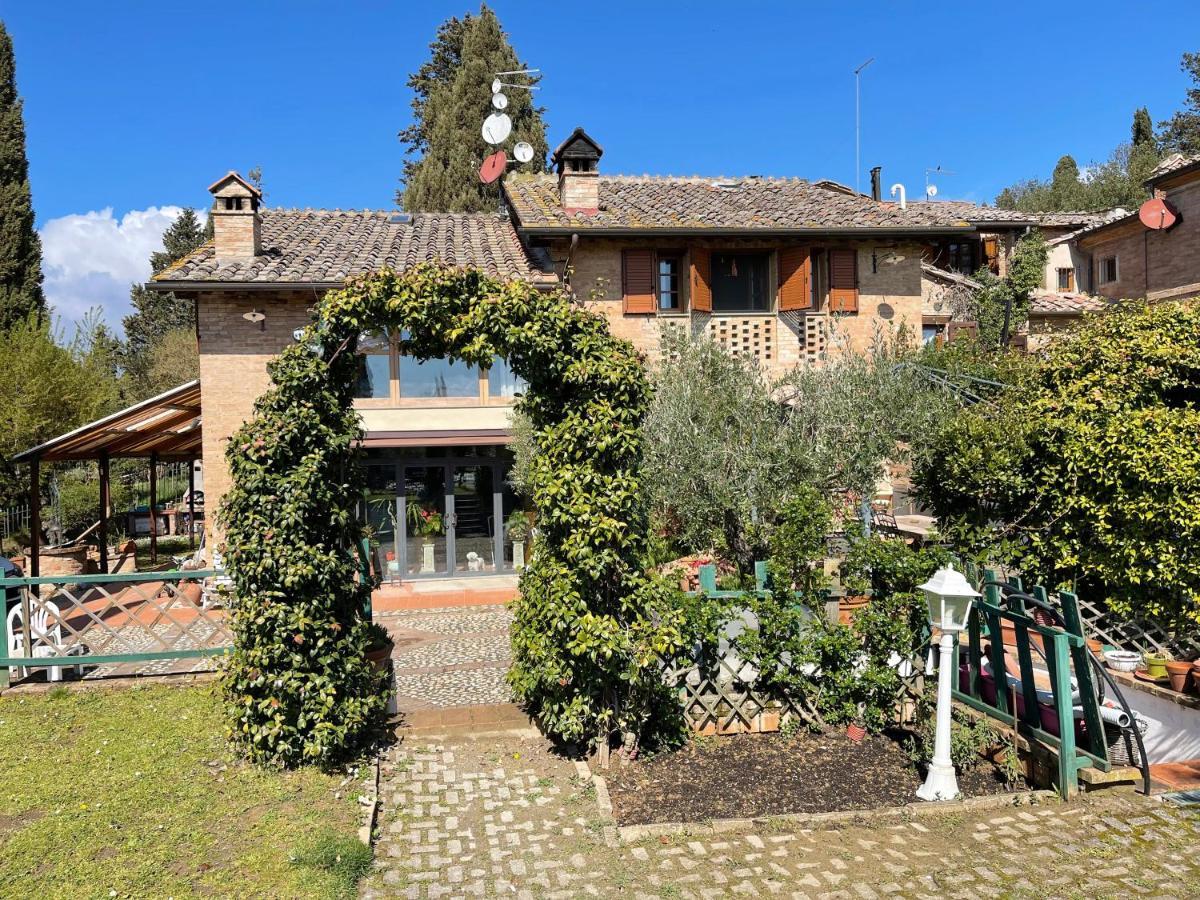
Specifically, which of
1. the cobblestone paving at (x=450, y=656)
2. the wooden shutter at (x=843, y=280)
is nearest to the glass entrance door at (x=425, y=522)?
the cobblestone paving at (x=450, y=656)

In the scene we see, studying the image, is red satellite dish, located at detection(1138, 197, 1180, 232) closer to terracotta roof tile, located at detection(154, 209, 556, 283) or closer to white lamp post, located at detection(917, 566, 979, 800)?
terracotta roof tile, located at detection(154, 209, 556, 283)

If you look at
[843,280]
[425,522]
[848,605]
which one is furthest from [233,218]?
Answer: [848,605]

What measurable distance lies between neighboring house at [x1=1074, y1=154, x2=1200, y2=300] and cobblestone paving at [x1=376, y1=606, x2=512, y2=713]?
18099mm

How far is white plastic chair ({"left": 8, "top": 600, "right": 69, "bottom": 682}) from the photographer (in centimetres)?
880

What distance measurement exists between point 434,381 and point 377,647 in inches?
372

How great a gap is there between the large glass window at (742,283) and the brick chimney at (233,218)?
975cm

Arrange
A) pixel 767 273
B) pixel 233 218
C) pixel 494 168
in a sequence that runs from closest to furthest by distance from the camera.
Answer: pixel 233 218 < pixel 767 273 < pixel 494 168

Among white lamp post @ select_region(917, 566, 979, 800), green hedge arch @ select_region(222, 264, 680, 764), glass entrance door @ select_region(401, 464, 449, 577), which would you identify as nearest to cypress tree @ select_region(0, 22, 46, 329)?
glass entrance door @ select_region(401, 464, 449, 577)

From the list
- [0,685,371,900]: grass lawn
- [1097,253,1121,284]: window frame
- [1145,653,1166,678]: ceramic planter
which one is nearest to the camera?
[0,685,371,900]: grass lawn

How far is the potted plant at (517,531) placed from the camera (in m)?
16.1

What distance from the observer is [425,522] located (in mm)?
16391

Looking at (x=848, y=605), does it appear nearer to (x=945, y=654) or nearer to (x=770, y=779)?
(x=945, y=654)

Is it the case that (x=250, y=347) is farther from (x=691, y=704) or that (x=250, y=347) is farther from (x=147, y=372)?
(x=147, y=372)

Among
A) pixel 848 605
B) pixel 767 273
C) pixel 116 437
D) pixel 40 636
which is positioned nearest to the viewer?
pixel 848 605
